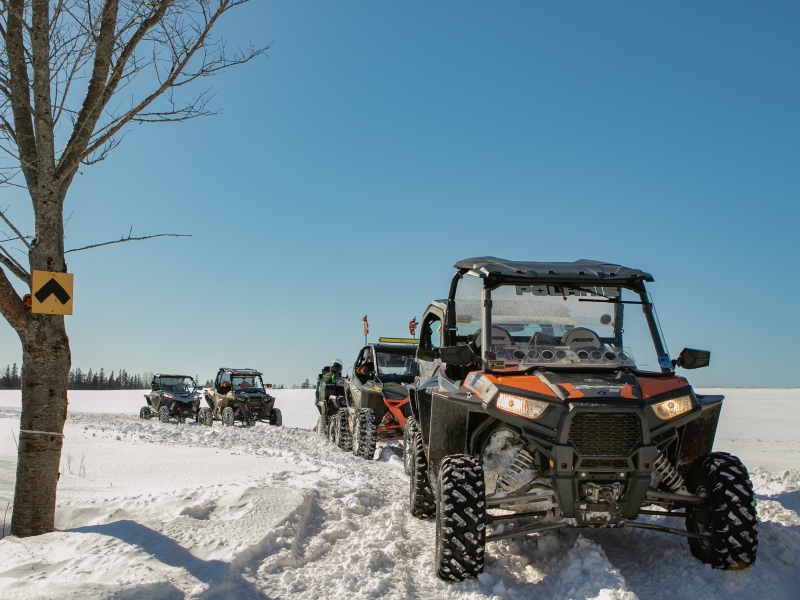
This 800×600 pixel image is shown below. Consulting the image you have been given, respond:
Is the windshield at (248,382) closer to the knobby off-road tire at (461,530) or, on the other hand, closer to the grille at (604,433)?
the knobby off-road tire at (461,530)

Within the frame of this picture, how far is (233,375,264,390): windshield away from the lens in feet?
63.5

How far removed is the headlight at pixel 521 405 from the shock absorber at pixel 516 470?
320 mm

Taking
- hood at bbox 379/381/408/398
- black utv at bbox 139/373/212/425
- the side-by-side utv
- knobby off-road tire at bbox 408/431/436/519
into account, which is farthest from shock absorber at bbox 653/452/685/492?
black utv at bbox 139/373/212/425

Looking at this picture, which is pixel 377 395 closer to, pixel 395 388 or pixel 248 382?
pixel 395 388

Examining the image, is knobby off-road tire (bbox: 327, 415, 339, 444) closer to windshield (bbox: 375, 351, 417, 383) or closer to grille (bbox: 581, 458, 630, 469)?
windshield (bbox: 375, 351, 417, 383)

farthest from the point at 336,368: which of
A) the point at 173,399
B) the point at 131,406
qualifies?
the point at 131,406

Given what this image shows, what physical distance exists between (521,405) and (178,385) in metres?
20.2

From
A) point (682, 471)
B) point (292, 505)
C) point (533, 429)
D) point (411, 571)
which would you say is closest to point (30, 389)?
point (292, 505)

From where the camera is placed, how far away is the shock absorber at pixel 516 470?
403 centimetres

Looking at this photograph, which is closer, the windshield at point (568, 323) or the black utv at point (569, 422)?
the black utv at point (569, 422)

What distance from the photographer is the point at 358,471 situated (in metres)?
8.36

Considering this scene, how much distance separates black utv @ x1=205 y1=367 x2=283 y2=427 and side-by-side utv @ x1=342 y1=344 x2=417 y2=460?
6.61m

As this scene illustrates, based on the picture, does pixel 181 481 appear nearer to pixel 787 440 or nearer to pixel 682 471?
pixel 682 471

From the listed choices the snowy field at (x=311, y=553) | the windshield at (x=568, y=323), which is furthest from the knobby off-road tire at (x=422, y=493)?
the windshield at (x=568, y=323)
